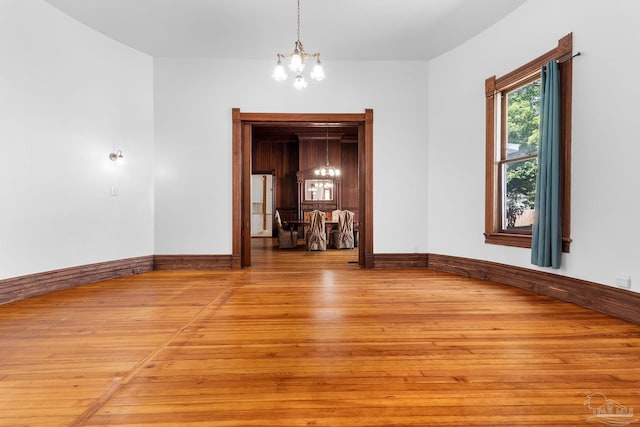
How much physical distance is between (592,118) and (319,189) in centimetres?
802

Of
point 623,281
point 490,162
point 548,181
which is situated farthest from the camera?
point 490,162

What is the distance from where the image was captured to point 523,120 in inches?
161

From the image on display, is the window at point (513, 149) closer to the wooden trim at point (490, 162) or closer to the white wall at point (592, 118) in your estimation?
the wooden trim at point (490, 162)

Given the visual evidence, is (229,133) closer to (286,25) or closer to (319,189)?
(286,25)

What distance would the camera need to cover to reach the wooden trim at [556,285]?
2793 millimetres

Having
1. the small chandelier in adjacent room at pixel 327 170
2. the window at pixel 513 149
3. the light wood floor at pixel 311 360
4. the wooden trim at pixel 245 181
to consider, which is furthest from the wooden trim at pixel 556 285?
the small chandelier in adjacent room at pixel 327 170

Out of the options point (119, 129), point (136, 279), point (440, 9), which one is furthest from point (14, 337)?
point (440, 9)

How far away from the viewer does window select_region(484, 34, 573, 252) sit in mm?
3873

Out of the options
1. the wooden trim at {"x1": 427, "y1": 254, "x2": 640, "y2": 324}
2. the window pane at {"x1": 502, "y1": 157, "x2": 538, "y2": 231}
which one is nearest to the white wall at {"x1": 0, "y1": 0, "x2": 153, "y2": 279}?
the wooden trim at {"x1": 427, "y1": 254, "x2": 640, "y2": 324}

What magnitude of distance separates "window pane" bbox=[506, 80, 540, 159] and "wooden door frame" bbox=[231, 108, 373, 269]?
6.28ft

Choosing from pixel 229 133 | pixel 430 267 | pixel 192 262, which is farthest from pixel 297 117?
pixel 430 267

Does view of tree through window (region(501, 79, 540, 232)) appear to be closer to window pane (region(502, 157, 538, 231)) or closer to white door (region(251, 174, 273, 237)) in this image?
window pane (region(502, 157, 538, 231))

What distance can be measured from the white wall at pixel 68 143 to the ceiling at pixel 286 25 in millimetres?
412

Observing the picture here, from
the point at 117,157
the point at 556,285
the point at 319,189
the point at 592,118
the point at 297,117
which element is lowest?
the point at 556,285
